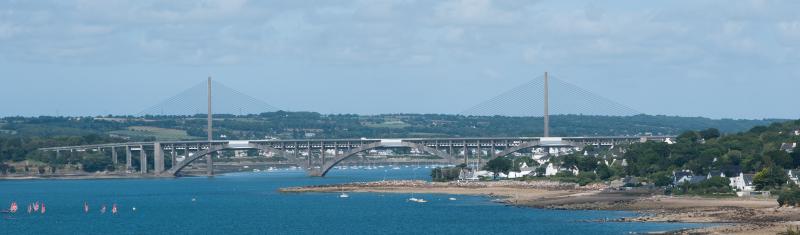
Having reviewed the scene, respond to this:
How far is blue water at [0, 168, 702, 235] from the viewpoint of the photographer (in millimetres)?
71688

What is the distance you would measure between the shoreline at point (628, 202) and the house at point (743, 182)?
398 cm

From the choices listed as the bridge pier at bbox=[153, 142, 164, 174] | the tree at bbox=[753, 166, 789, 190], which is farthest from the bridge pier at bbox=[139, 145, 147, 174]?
the tree at bbox=[753, 166, 789, 190]

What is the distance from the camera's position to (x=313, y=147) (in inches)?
5984

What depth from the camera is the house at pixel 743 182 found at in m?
87.3

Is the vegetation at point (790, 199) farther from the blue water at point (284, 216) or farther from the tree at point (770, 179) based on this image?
the tree at point (770, 179)

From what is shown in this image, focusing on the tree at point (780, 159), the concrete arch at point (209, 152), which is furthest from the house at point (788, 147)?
the concrete arch at point (209, 152)

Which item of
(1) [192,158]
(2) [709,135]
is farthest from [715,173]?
(1) [192,158]

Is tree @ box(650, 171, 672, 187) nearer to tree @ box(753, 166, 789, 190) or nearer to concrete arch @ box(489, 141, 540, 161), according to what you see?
tree @ box(753, 166, 789, 190)

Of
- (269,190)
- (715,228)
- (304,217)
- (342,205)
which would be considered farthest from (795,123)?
(715,228)

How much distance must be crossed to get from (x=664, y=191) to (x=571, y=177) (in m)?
20.9

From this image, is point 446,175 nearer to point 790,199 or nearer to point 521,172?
point 521,172

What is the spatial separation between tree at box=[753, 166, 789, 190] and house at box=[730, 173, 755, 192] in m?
0.58

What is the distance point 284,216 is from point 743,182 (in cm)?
2314

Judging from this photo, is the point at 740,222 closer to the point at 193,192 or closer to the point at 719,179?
the point at 719,179
